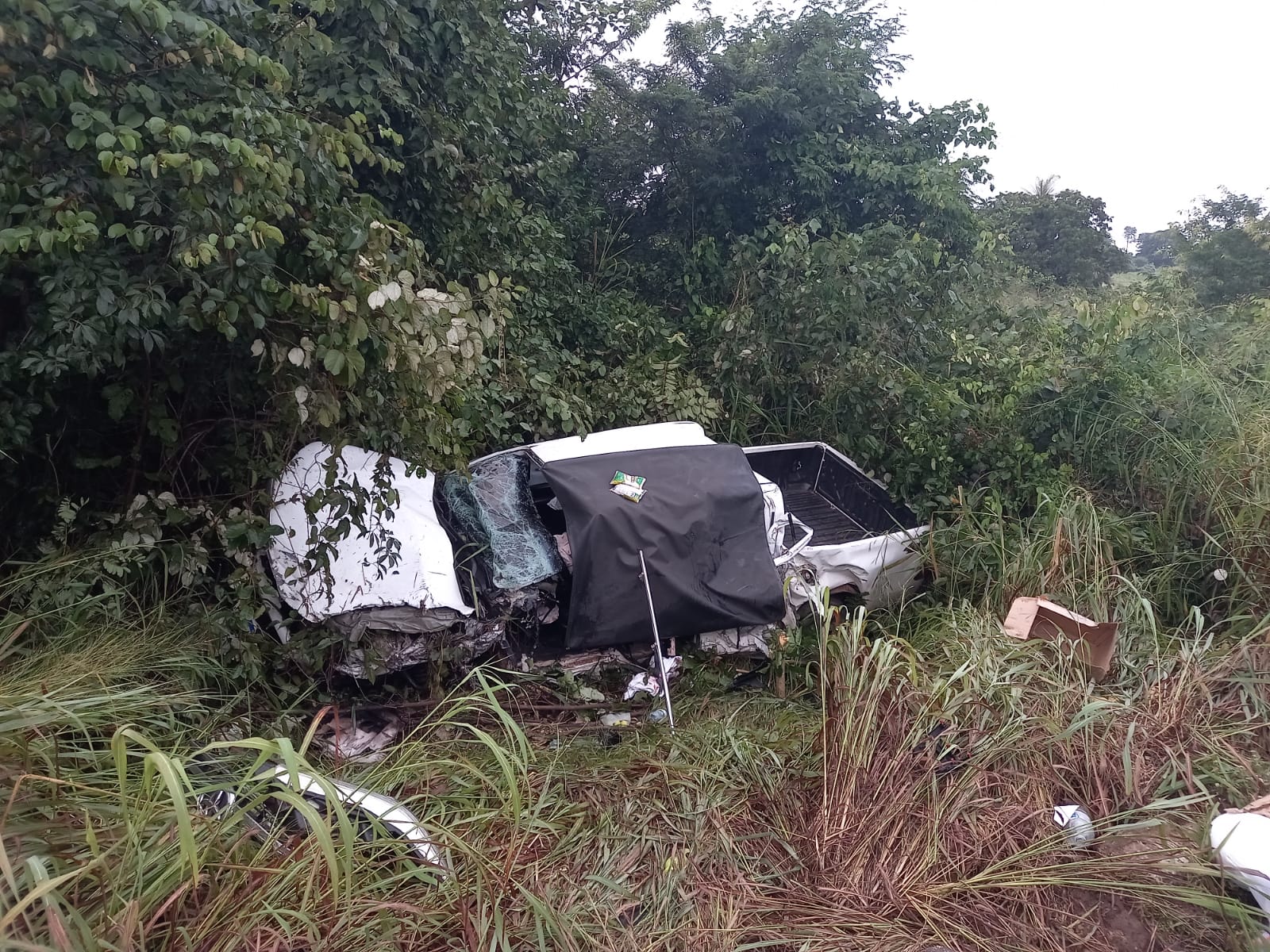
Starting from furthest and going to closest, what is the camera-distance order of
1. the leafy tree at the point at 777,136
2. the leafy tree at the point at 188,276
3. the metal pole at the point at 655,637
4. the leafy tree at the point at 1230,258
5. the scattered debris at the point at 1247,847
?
1. the leafy tree at the point at 1230,258
2. the leafy tree at the point at 777,136
3. the metal pole at the point at 655,637
4. the leafy tree at the point at 188,276
5. the scattered debris at the point at 1247,847

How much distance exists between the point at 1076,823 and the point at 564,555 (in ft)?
8.78

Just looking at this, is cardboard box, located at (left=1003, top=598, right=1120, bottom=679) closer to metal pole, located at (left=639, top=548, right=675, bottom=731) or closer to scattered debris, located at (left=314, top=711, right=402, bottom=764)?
metal pole, located at (left=639, top=548, right=675, bottom=731)

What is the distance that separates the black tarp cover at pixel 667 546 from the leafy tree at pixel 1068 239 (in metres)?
15.3

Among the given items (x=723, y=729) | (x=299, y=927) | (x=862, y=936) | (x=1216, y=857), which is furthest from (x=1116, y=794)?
(x=299, y=927)

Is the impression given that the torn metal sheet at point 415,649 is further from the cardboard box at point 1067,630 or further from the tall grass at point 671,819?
the cardboard box at point 1067,630

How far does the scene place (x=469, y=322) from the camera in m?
3.48

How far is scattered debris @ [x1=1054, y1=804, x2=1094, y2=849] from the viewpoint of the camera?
2.98m

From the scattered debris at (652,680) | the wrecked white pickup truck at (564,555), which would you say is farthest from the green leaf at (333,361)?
the scattered debris at (652,680)

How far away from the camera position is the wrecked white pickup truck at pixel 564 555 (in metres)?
4.05

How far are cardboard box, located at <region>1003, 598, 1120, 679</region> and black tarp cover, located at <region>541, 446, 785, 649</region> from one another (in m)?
1.26

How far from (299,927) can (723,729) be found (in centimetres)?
208

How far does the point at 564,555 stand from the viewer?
4641 millimetres

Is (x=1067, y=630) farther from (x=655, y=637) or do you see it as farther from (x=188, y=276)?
(x=188, y=276)

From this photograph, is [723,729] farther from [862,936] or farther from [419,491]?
[419,491]
